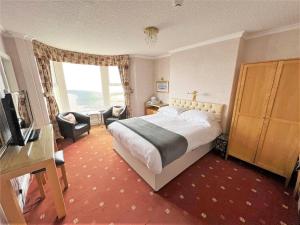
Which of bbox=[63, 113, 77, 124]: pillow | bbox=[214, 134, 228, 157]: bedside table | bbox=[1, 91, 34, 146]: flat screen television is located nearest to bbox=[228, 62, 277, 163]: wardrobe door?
bbox=[214, 134, 228, 157]: bedside table

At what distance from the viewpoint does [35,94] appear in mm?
2959

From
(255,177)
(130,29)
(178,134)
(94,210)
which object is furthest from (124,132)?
(255,177)

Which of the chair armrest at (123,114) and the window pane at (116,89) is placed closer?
the chair armrest at (123,114)

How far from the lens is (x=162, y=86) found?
486 centimetres

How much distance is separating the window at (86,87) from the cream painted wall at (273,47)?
3885 mm

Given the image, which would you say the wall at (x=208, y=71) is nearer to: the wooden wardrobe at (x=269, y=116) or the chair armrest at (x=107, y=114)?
the wooden wardrobe at (x=269, y=116)

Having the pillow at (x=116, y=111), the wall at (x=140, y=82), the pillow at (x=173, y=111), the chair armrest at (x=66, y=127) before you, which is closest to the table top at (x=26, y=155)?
the chair armrest at (x=66, y=127)

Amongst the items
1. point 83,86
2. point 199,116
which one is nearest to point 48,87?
point 83,86

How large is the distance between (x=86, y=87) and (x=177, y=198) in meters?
4.30

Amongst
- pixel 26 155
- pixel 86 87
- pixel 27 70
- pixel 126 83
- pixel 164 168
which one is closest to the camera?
pixel 26 155

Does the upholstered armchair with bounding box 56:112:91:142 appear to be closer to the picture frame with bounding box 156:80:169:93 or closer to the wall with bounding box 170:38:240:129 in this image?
the picture frame with bounding box 156:80:169:93

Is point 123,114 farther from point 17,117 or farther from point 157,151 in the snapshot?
point 17,117

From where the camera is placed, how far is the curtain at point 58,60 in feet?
10.4

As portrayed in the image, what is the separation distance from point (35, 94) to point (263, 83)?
4433mm
